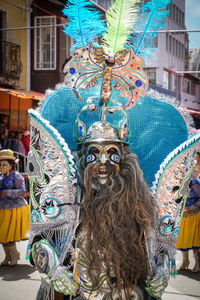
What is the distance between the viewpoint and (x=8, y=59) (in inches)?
512

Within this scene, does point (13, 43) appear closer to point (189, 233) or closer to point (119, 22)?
point (189, 233)

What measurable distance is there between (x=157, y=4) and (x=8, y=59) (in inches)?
420

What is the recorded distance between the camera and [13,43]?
13.3 m

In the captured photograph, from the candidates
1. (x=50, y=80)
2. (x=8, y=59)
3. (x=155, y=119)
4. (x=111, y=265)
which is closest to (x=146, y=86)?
(x=155, y=119)

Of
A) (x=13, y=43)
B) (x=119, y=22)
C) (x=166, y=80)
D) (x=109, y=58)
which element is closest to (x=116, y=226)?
(x=109, y=58)

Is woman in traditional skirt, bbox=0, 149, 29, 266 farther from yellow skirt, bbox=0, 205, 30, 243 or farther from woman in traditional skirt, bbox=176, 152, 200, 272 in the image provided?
woman in traditional skirt, bbox=176, 152, 200, 272

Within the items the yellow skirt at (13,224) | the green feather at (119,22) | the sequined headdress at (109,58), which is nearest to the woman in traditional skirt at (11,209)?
the yellow skirt at (13,224)

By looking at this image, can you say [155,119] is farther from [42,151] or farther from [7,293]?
[7,293]

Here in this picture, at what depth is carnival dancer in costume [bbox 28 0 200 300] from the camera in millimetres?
2604

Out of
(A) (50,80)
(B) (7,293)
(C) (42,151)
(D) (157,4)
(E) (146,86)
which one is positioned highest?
(A) (50,80)

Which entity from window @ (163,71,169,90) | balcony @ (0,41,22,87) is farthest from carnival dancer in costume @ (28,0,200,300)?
window @ (163,71,169,90)

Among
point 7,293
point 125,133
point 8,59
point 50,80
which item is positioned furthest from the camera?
point 50,80

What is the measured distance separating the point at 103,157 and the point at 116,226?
16.7 inches

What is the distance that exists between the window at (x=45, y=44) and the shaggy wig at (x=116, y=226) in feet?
41.7
